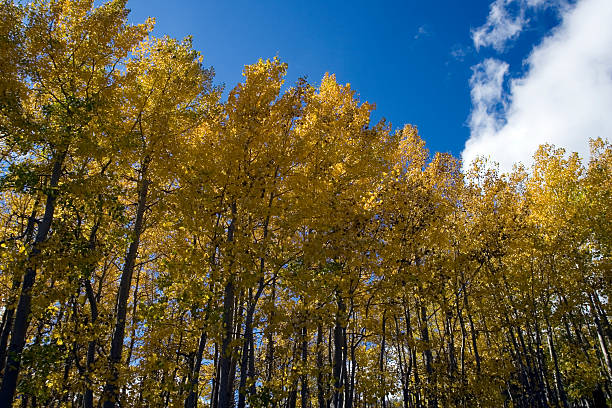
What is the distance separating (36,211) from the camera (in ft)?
33.0

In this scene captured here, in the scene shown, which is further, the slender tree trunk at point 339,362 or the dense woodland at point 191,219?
the slender tree trunk at point 339,362

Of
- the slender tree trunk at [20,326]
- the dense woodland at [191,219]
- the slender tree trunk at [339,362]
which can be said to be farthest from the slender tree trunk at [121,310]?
the slender tree trunk at [339,362]

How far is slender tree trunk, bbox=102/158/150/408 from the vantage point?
280 inches

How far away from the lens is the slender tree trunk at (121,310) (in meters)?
7.12

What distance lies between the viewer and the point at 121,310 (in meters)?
7.73

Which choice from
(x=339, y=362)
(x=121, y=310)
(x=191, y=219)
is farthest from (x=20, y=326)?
(x=339, y=362)

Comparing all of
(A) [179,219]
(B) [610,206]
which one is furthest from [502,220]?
(A) [179,219]

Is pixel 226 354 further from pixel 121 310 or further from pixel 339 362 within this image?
pixel 339 362

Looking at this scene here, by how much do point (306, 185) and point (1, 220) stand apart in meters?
10.3

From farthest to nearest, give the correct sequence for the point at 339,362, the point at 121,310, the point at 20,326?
the point at 339,362, the point at 121,310, the point at 20,326

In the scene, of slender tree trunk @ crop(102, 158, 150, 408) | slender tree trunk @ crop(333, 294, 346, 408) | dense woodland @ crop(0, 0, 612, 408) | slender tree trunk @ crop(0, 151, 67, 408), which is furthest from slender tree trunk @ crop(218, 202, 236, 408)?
slender tree trunk @ crop(0, 151, 67, 408)

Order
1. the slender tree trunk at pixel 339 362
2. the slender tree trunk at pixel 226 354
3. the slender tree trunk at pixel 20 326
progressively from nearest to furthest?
the slender tree trunk at pixel 226 354 < the slender tree trunk at pixel 20 326 < the slender tree trunk at pixel 339 362

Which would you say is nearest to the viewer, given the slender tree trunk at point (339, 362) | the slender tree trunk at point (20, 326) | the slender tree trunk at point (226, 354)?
the slender tree trunk at point (226, 354)

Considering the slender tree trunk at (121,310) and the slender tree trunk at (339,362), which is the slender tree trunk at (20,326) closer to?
the slender tree trunk at (121,310)
